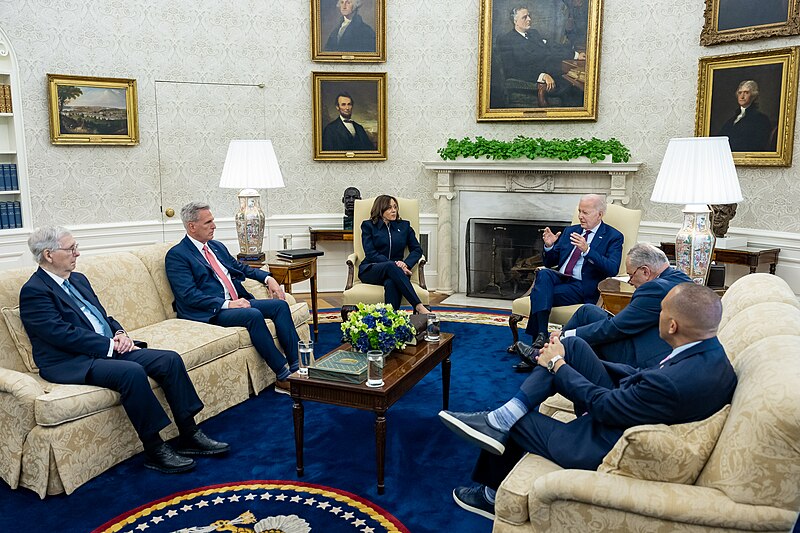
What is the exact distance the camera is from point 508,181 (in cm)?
743

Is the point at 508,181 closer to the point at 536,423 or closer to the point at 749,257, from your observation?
the point at 749,257

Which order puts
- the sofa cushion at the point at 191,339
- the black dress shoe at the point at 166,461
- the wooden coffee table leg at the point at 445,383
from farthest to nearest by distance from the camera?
the wooden coffee table leg at the point at 445,383
the sofa cushion at the point at 191,339
the black dress shoe at the point at 166,461

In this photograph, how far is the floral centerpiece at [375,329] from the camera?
369cm

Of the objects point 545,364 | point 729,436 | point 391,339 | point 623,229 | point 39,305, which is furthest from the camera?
point 623,229

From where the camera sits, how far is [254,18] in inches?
296

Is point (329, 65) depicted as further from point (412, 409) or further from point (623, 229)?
point (412, 409)

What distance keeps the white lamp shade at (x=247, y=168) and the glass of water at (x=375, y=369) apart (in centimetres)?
282

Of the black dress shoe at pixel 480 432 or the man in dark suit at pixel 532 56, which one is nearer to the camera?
the black dress shoe at pixel 480 432

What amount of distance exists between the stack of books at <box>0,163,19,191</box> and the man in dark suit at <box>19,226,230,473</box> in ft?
11.8

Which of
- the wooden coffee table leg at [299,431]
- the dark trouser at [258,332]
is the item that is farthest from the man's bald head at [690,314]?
the dark trouser at [258,332]

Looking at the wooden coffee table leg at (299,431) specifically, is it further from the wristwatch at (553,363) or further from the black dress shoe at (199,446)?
the wristwatch at (553,363)

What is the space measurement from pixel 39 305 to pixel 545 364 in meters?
2.54

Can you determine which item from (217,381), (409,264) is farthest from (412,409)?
(409,264)

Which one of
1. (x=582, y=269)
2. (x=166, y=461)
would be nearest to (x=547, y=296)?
(x=582, y=269)
